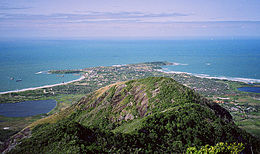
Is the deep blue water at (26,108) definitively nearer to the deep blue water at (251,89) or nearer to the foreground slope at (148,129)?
the foreground slope at (148,129)

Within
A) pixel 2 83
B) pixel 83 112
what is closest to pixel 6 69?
pixel 2 83

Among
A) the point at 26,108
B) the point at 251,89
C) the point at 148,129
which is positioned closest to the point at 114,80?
the point at 26,108

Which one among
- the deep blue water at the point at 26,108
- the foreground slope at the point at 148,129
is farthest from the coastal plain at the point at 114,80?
the foreground slope at the point at 148,129

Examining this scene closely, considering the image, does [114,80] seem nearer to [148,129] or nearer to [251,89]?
[251,89]

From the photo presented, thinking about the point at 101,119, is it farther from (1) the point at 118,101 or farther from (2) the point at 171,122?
(2) the point at 171,122

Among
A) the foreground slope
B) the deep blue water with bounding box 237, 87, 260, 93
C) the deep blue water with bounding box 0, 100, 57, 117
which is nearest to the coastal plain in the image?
the deep blue water with bounding box 0, 100, 57, 117

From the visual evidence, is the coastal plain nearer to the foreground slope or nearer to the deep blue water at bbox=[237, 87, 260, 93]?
the deep blue water at bbox=[237, 87, 260, 93]
